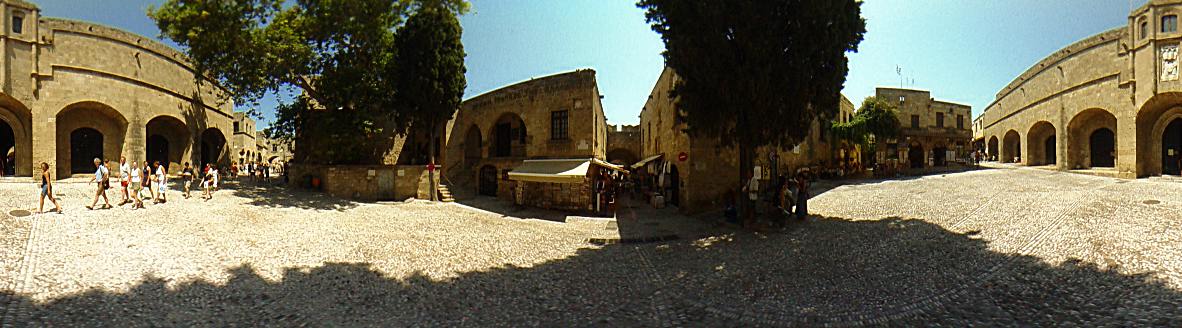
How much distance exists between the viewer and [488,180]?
20031mm

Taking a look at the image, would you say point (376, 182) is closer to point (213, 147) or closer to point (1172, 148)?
point (213, 147)

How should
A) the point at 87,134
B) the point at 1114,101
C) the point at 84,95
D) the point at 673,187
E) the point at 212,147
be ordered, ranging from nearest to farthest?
the point at 673,187 < the point at 84,95 < the point at 1114,101 < the point at 87,134 < the point at 212,147

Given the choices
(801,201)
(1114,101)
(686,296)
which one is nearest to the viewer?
(686,296)

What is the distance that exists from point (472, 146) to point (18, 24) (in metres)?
17.9

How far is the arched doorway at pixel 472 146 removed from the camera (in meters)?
21.5

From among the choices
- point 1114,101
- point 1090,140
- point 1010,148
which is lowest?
point 1010,148

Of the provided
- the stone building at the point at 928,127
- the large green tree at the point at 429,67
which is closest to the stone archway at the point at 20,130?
the large green tree at the point at 429,67

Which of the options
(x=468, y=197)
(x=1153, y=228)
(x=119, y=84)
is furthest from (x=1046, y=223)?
(x=119, y=84)

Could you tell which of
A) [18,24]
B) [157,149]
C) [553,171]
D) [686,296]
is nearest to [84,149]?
[157,149]

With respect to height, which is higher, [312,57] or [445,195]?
[312,57]

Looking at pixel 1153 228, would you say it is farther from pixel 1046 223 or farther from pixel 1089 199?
pixel 1089 199

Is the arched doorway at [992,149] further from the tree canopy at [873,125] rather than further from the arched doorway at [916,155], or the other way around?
Result: the tree canopy at [873,125]

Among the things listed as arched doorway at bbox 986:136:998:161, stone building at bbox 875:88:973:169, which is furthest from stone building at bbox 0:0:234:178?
arched doorway at bbox 986:136:998:161

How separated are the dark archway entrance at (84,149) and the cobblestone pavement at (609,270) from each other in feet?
35.7
